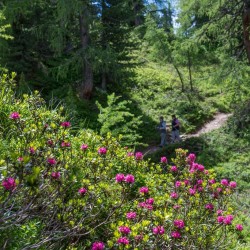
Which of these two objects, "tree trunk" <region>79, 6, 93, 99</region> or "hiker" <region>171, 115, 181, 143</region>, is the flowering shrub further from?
"tree trunk" <region>79, 6, 93, 99</region>

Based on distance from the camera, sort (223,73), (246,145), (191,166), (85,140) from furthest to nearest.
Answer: (223,73) < (246,145) < (85,140) < (191,166)

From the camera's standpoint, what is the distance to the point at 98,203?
3623 mm

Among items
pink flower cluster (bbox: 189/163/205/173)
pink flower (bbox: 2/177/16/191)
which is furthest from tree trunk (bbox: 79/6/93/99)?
pink flower (bbox: 2/177/16/191)

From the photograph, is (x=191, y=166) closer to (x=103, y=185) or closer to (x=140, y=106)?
(x=103, y=185)

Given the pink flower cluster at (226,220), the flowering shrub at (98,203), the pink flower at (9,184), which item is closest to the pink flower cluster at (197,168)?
the flowering shrub at (98,203)

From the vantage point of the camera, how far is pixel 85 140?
5.32m

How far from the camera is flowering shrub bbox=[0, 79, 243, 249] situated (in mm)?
2979

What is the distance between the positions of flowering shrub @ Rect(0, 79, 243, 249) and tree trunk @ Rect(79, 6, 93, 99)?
1281 centimetres

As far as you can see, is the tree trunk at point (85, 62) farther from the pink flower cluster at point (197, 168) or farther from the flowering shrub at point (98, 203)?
the pink flower cluster at point (197, 168)

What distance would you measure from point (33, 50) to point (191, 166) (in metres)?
17.3

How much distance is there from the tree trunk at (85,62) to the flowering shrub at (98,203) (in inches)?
504

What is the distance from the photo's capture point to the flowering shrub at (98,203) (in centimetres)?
298

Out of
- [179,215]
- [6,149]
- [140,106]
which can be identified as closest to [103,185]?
[179,215]

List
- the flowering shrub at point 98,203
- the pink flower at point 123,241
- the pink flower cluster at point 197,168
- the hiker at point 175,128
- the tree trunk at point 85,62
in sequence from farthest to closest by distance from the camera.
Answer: the tree trunk at point 85,62 < the hiker at point 175,128 < the pink flower cluster at point 197,168 < the flowering shrub at point 98,203 < the pink flower at point 123,241
